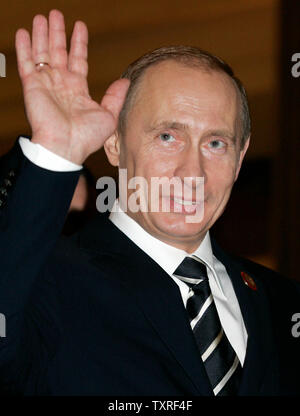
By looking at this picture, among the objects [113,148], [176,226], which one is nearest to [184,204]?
[176,226]

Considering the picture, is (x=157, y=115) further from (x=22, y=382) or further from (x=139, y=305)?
(x=22, y=382)

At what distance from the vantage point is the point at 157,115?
1.70m

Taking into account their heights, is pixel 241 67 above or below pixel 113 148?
below

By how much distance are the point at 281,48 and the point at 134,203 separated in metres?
2.94

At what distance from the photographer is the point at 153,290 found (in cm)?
158

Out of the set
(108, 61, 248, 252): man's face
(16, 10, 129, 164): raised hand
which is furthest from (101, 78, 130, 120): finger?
(108, 61, 248, 252): man's face

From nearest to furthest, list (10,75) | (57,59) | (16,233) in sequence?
(16,233) < (57,59) < (10,75)

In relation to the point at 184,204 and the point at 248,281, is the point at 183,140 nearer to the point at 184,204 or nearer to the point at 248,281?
the point at 184,204

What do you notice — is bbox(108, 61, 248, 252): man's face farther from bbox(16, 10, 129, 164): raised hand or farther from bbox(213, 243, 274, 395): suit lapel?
bbox(16, 10, 129, 164): raised hand

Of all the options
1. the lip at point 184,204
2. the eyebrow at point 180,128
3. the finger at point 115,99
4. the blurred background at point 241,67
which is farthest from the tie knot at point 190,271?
the blurred background at point 241,67

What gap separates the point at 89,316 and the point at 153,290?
156 mm

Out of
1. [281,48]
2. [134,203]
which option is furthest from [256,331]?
[281,48]

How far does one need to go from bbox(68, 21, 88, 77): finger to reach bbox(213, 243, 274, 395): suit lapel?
65 centimetres

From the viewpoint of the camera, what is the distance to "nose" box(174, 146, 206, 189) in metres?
1.64
